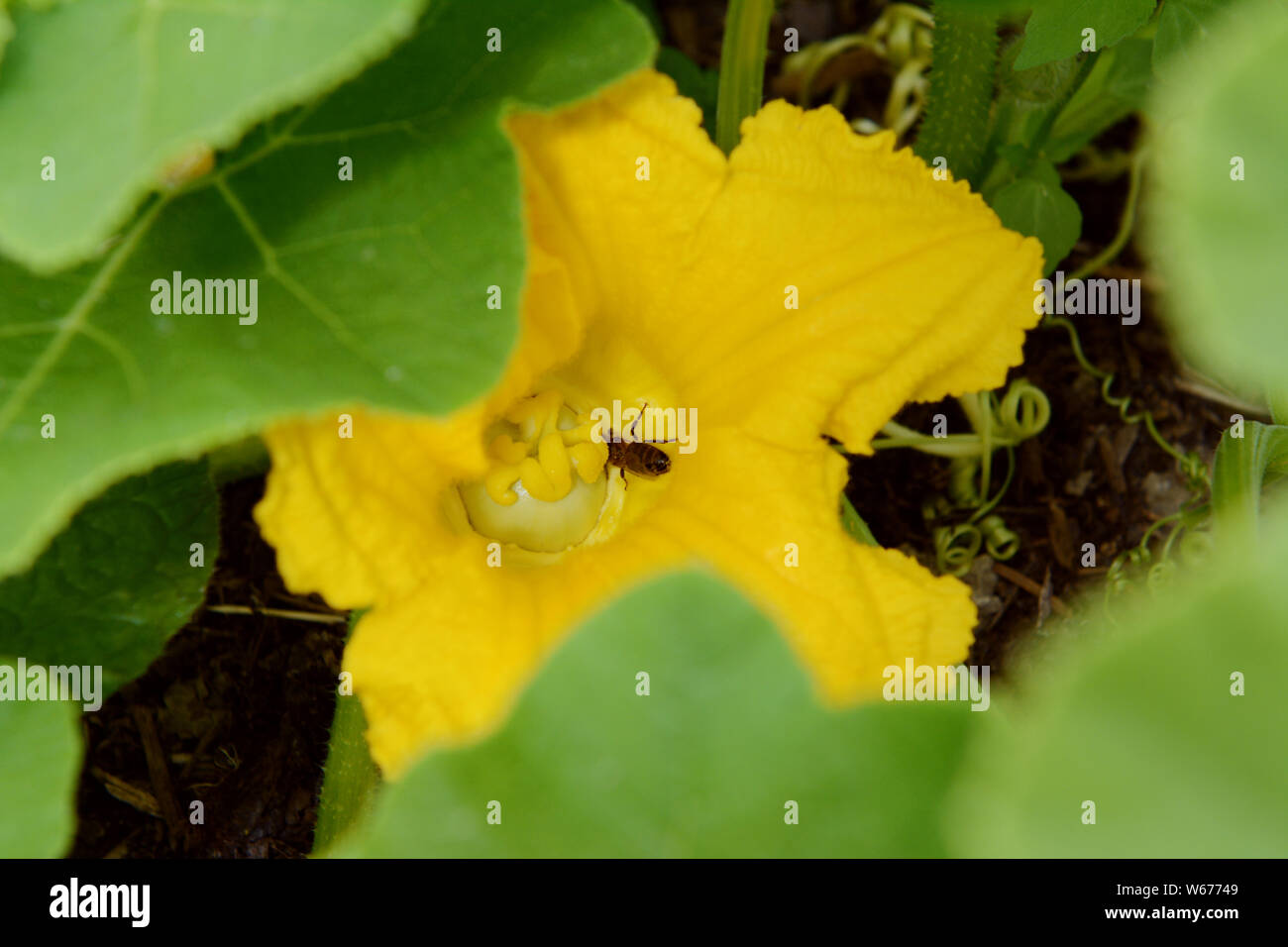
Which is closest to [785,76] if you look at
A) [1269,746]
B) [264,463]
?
[264,463]

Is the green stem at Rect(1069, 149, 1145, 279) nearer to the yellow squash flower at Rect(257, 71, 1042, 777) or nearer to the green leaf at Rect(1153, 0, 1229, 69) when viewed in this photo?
the green leaf at Rect(1153, 0, 1229, 69)

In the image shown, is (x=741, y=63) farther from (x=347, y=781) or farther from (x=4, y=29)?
(x=347, y=781)

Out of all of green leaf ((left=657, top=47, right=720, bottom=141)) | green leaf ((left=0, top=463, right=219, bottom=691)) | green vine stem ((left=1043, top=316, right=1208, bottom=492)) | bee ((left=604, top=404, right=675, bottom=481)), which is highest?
green leaf ((left=657, top=47, right=720, bottom=141))

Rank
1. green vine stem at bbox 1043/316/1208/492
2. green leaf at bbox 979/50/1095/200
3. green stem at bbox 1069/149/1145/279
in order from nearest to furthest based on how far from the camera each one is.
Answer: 1. green leaf at bbox 979/50/1095/200
2. green vine stem at bbox 1043/316/1208/492
3. green stem at bbox 1069/149/1145/279

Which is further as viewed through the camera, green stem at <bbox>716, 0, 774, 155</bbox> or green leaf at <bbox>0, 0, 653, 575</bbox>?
green stem at <bbox>716, 0, 774, 155</bbox>

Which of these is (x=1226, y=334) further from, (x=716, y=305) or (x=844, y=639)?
(x=716, y=305)

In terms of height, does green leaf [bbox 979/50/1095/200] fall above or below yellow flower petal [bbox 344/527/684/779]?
above

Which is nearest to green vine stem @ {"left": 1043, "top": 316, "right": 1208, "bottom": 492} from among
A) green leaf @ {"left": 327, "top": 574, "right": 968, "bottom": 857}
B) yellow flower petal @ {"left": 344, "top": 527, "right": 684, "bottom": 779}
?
yellow flower petal @ {"left": 344, "top": 527, "right": 684, "bottom": 779}
